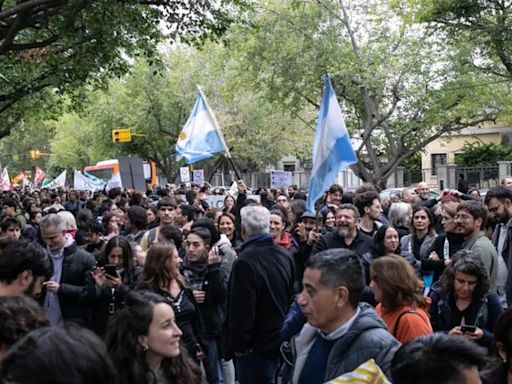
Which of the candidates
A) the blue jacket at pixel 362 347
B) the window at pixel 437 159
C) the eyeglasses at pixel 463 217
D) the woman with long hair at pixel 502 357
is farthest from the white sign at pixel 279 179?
the window at pixel 437 159

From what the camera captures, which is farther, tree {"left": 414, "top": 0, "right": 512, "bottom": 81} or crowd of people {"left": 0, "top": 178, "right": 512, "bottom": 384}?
tree {"left": 414, "top": 0, "right": 512, "bottom": 81}

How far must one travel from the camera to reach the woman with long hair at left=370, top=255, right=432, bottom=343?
165 inches

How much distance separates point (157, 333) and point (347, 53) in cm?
2435

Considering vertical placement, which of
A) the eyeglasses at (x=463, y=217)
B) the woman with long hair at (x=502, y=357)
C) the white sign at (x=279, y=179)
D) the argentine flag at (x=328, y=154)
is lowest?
the woman with long hair at (x=502, y=357)

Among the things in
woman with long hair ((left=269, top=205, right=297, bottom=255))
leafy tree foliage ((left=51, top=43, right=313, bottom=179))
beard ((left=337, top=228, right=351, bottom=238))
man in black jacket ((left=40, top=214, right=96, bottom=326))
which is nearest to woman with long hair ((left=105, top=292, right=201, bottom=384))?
man in black jacket ((left=40, top=214, right=96, bottom=326))

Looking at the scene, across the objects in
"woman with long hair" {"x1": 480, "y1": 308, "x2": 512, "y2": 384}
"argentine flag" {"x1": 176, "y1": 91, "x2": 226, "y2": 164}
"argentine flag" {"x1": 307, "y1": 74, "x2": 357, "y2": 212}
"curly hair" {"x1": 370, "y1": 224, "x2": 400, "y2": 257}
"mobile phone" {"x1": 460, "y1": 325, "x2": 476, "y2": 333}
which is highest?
"argentine flag" {"x1": 176, "y1": 91, "x2": 226, "y2": 164}

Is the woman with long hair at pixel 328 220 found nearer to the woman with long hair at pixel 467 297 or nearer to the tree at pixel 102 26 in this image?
the woman with long hair at pixel 467 297

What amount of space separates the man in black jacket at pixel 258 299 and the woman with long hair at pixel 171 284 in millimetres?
326

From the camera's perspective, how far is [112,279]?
5754mm

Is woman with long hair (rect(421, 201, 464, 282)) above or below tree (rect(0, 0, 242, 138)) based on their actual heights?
below

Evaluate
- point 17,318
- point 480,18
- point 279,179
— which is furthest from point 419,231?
point 279,179

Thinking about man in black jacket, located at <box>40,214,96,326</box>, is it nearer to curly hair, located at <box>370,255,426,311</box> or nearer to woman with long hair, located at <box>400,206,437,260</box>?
curly hair, located at <box>370,255,426,311</box>

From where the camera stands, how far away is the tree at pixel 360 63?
2702 cm

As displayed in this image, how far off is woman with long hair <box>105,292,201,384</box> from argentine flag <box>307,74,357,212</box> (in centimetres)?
366
